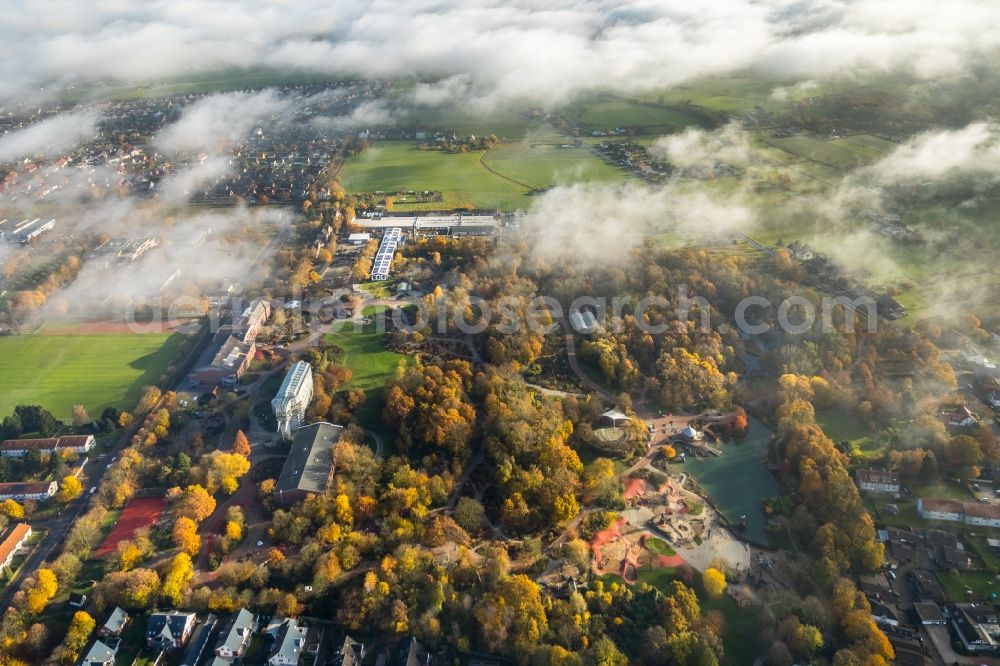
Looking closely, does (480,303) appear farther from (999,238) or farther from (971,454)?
(999,238)

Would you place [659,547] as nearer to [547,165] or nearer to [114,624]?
[114,624]

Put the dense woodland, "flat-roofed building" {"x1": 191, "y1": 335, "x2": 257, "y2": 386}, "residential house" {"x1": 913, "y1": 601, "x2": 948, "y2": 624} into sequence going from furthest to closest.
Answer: "flat-roofed building" {"x1": 191, "y1": 335, "x2": 257, "y2": 386}
"residential house" {"x1": 913, "y1": 601, "x2": 948, "y2": 624}
the dense woodland

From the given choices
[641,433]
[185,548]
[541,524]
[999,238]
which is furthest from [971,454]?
[185,548]

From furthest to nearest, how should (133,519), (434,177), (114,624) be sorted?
(434,177), (133,519), (114,624)

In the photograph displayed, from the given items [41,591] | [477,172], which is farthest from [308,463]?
[477,172]

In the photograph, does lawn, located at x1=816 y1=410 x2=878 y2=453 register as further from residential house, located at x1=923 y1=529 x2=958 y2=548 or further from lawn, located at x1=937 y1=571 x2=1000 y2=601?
lawn, located at x1=937 y1=571 x2=1000 y2=601

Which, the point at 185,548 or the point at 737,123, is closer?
the point at 185,548

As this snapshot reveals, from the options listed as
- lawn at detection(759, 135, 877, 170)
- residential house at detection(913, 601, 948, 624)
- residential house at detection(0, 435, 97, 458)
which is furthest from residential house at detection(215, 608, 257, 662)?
lawn at detection(759, 135, 877, 170)
